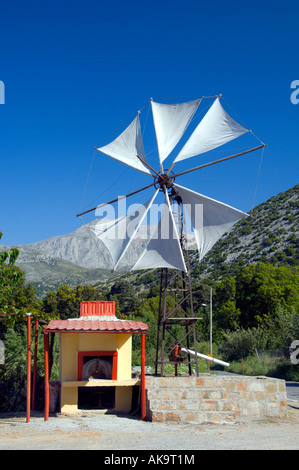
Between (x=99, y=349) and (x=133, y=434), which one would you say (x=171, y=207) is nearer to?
(x=99, y=349)

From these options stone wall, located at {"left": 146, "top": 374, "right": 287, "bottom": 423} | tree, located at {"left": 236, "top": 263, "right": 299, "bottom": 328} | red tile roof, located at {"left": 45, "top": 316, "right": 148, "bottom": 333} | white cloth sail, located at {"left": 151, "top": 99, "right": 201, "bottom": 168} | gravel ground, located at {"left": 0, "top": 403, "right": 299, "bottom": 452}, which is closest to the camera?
gravel ground, located at {"left": 0, "top": 403, "right": 299, "bottom": 452}

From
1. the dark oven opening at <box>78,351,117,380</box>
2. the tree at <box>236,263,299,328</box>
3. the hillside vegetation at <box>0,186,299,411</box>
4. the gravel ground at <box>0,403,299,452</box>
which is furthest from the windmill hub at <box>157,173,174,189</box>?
the tree at <box>236,263,299,328</box>

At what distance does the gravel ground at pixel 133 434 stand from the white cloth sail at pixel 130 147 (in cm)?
938

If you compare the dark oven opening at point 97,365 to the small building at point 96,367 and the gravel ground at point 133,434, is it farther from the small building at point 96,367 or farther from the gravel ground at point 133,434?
the gravel ground at point 133,434

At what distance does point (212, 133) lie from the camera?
19219 mm

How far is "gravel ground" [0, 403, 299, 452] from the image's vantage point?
40.9 ft

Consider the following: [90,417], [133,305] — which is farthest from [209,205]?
[133,305]

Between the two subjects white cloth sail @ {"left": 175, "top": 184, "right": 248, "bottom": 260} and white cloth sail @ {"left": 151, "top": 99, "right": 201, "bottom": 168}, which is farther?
white cloth sail @ {"left": 151, "top": 99, "right": 201, "bottom": 168}

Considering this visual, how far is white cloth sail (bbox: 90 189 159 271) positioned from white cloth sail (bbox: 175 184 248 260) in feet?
4.60

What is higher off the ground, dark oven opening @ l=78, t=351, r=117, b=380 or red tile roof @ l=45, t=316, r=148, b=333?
red tile roof @ l=45, t=316, r=148, b=333

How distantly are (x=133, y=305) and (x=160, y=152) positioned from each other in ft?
150

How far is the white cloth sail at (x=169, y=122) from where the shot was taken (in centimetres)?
1961

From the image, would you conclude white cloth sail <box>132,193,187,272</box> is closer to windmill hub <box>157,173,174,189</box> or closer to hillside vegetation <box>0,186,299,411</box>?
windmill hub <box>157,173,174,189</box>

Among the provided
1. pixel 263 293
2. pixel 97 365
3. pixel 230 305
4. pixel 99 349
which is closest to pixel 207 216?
pixel 99 349
